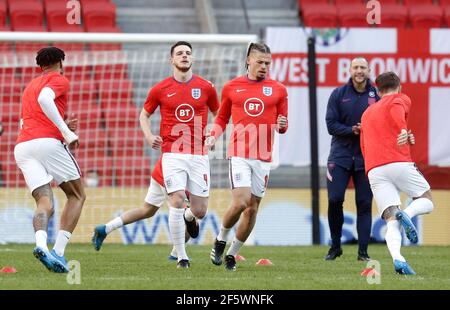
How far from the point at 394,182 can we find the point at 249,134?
5.21 ft

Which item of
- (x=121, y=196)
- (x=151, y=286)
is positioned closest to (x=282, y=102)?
(x=151, y=286)

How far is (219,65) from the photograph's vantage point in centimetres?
1709

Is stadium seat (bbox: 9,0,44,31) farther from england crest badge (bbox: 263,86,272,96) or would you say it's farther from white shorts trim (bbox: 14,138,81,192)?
white shorts trim (bbox: 14,138,81,192)

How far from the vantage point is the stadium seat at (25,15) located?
1977 centimetres

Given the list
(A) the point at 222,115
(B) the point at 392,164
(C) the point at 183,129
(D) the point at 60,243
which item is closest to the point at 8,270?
(D) the point at 60,243

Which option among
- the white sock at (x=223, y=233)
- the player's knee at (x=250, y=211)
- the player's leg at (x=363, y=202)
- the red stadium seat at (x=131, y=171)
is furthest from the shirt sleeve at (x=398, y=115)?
the red stadium seat at (x=131, y=171)

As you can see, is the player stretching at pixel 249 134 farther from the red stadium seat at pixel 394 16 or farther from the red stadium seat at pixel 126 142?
the red stadium seat at pixel 394 16

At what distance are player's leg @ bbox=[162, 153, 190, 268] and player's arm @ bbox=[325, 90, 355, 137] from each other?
7.09 feet

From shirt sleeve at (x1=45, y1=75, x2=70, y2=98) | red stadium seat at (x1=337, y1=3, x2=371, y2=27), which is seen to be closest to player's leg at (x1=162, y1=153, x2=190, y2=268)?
shirt sleeve at (x1=45, y1=75, x2=70, y2=98)

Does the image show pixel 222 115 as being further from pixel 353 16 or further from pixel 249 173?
pixel 353 16

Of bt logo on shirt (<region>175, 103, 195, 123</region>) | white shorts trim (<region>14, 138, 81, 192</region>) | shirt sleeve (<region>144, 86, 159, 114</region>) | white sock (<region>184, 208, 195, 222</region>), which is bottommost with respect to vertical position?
white sock (<region>184, 208, 195, 222</region>)

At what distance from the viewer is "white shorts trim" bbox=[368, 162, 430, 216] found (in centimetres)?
1026

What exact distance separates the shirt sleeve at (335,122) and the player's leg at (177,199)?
7.09ft

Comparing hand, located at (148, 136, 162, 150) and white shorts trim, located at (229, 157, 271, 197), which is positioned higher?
hand, located at (148, 136, 162, 150)
